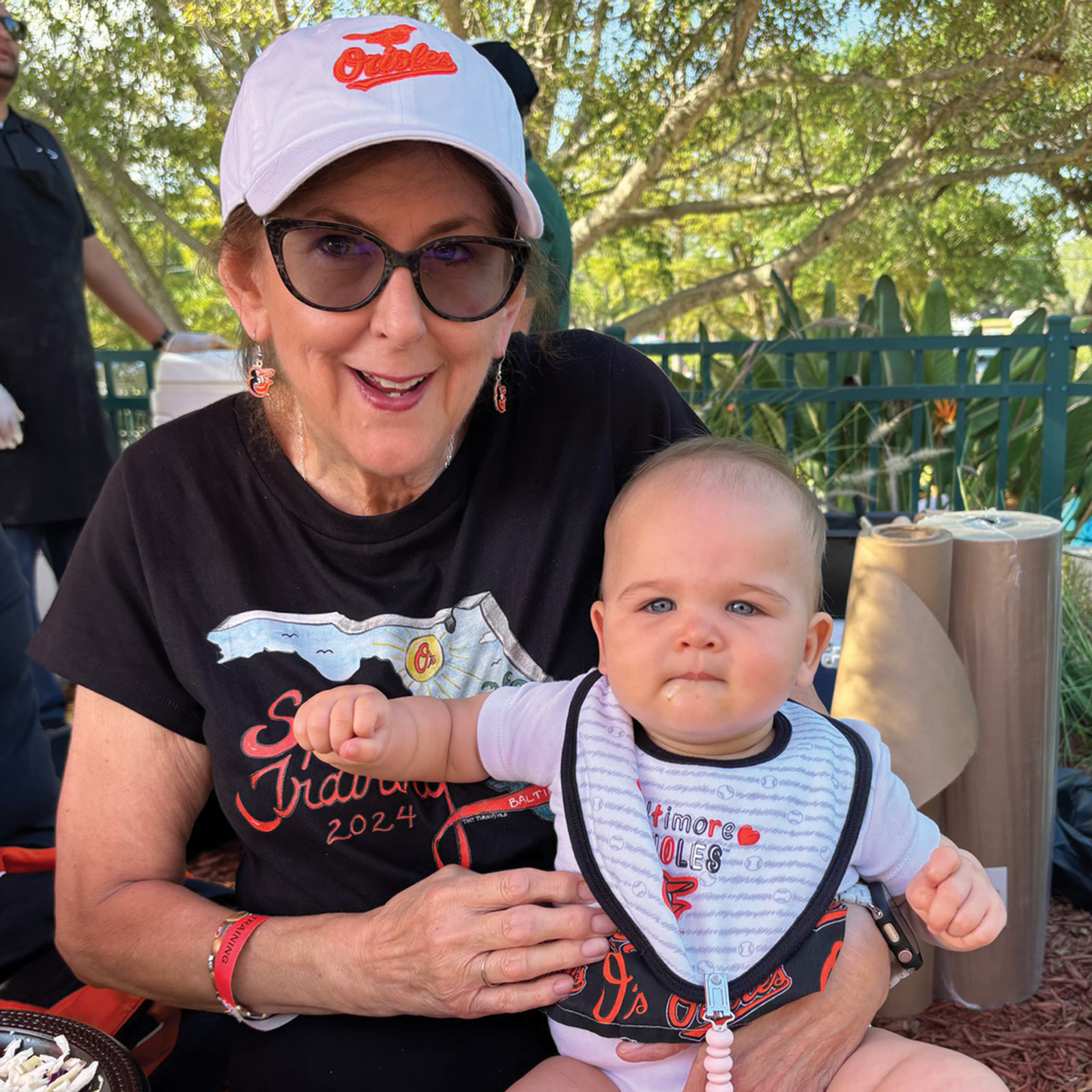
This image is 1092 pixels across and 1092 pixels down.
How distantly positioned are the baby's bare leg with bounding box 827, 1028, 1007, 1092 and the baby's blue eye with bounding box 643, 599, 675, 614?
2.45 feet

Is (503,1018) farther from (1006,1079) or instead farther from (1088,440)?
(1088,440)

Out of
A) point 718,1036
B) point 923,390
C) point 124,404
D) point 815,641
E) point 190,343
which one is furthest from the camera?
point 124,404

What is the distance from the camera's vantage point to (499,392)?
6.60 ft

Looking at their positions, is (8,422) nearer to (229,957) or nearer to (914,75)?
(229,957)

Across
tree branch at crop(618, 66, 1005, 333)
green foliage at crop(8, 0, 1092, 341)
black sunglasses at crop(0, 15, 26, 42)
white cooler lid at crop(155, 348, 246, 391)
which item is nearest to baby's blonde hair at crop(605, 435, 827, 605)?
black sunglasses at crop(0, 15, 26, 42)

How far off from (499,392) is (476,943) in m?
0.99

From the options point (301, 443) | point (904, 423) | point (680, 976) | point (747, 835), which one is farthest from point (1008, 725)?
point (904, 423)

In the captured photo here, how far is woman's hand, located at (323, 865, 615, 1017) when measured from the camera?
5.09 feet

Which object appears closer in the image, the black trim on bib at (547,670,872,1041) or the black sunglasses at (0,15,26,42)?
the black trim on bib at (547,670,872,1041)

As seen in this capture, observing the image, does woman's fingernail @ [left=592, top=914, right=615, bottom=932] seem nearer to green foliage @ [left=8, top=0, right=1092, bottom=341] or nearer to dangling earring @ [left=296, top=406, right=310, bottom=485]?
dangling earring @ [left=296, top=406, right=310, bottom=485]

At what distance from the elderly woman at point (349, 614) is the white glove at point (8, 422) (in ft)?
8.71

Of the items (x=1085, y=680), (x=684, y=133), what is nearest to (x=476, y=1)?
(x=684, y=133)

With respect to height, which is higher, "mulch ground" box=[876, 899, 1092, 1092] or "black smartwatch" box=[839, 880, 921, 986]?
"black smartwatch" box=[839, 880, 921, 986]

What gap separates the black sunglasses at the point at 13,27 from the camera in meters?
4.23
